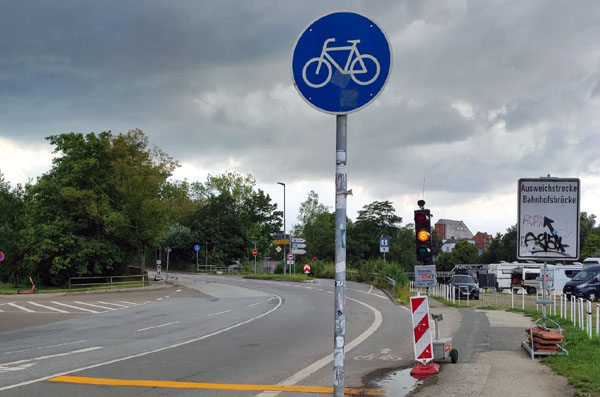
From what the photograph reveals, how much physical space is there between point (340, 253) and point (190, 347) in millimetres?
8568

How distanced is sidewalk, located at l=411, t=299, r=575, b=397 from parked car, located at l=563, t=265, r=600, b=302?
20.6 m

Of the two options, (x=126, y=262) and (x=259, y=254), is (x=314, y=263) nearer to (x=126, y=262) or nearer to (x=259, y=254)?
(x=126, y=262)

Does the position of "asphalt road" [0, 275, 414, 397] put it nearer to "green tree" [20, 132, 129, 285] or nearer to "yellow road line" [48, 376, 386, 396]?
"yellow road line" [48, 376, 386, 396]

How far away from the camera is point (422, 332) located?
9.68m

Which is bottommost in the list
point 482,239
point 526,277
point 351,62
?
point 526,277

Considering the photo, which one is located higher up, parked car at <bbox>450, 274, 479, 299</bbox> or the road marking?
the road marking

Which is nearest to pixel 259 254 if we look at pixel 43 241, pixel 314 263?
pixel 314 263

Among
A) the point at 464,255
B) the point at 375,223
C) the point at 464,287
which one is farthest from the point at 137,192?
the point at 464,255

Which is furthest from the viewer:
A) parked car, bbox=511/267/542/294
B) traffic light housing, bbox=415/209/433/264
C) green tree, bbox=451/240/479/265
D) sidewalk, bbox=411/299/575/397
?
green tree, bbox=451/240/479/265

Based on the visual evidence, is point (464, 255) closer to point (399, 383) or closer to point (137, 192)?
point (137, 192)

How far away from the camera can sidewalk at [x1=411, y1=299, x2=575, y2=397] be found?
8367mm

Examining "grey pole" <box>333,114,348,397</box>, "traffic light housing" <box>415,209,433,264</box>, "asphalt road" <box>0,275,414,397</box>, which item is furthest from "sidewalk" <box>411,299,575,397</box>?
"grey pole" <box>333,114,348,397</box>

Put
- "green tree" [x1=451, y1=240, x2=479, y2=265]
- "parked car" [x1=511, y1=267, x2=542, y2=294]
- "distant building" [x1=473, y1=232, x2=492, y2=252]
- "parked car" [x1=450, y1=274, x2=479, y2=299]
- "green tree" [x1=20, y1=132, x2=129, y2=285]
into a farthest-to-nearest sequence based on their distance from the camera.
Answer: "distant building" [x1=473, y1=232, x2=492, y2=252], "green tree" [x1=451, y1=240, x2=479, y2=265], "parked car" [x1=511, y1=267, x2=542, y2=294], "green tree" [x1=20, y1=132, x2=129, y2=285], "parked car" [x1=450, y1=274, x2=479, y2=299]

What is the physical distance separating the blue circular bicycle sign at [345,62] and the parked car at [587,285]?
32212 millimetres
